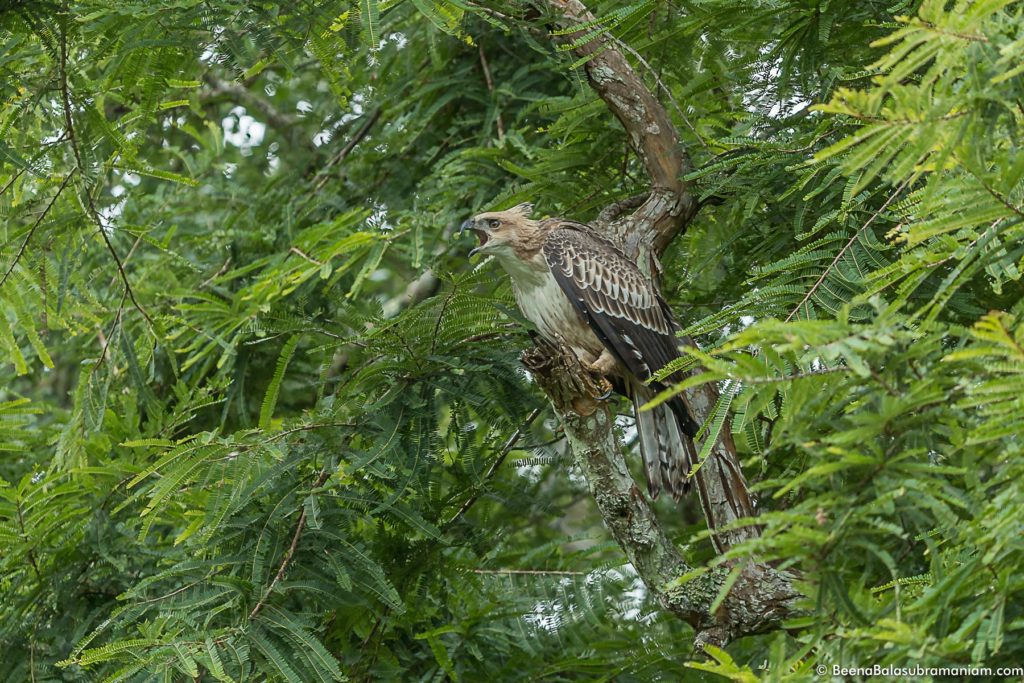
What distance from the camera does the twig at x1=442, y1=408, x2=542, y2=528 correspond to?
6.13 meters

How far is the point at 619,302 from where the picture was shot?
620cm

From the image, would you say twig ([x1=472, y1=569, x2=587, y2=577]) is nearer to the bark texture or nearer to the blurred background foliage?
the blurred background foliage

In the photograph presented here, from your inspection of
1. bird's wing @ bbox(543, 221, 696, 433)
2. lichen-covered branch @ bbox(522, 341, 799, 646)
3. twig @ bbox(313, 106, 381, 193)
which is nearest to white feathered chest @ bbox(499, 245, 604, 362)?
bird's wing @ bbox(543, 221, 696, 433)

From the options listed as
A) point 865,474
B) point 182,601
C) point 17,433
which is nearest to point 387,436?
point 182,601

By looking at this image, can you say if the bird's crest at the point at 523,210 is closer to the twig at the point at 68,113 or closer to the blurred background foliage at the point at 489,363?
the blurred background foliage at the point at 489,363

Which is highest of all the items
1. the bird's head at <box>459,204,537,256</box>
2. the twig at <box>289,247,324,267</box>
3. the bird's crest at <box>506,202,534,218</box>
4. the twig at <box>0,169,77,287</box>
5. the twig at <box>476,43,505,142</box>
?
the twig at <box>476,43,505,142</box>

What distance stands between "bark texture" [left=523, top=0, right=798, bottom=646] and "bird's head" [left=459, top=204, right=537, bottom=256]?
21.7 inches

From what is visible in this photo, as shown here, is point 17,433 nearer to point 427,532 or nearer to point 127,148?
point 127,148

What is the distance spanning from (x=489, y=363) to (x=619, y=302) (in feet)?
2.65

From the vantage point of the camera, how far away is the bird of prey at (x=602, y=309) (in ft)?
19.9

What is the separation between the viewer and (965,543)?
3.48m

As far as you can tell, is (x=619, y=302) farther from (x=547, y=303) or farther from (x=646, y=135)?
(x=646, y=135)

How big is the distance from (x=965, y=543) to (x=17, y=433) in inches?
207

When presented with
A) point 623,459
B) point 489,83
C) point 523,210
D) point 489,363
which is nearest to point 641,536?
point 623,459
